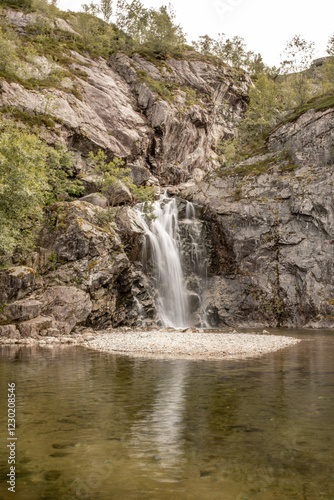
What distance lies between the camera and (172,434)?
6.94 m

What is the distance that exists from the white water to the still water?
23440 millimetres

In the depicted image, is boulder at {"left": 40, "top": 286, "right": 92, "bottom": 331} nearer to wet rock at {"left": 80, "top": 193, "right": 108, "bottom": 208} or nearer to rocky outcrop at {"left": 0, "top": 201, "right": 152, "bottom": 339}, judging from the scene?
rocky outcrop at {"left": 0, "top": 201, "right": 152, "bottom": 339}

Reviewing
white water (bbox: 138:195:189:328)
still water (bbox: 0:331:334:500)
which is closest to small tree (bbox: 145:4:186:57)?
white water (bbox: 138:195:189:328)

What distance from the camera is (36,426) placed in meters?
7.17

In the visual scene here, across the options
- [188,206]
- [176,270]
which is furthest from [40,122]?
[176,270]

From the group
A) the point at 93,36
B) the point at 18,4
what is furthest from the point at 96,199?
the point at 18,4

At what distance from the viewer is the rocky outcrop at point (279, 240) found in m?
36.3

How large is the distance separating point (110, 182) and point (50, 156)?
7.00m

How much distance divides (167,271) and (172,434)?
Answer: 30.9m

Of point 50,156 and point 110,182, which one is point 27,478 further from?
point 50,156

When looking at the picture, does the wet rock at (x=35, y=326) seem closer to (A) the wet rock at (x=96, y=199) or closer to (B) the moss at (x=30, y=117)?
(A) the wet rock at (x=96, y=199)

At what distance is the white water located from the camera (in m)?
36.5

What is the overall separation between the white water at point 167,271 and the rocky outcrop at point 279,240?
11.0 ft

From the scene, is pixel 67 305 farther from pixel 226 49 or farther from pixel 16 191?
pixel 226 49
